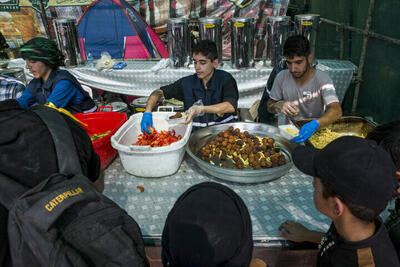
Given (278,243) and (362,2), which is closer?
(278,243)

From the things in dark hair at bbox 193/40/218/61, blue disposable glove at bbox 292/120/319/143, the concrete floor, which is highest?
dark hair at bbox 193/40/218/61

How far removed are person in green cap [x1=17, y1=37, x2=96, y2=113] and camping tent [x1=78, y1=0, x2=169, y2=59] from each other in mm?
3654

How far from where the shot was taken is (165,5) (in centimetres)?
652

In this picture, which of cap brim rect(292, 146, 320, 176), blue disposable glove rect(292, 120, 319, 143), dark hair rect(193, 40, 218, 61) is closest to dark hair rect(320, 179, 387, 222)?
cap brim rect(292, 146, 320, 176)

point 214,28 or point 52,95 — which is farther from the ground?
point 214,28

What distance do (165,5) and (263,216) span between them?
6.26 meters

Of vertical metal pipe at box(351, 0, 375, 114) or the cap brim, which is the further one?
vertical metal pipe at box(351, 0, 375, 114)

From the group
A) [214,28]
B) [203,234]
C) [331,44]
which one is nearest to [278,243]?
[203,234]

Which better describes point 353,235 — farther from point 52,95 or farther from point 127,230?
point 52,95

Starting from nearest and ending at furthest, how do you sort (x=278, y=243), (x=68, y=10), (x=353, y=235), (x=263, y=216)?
1. (x=353, y=235)
2. (x=278, y=243)
3. (x=263, y=216)
4. (x=68, y=10)

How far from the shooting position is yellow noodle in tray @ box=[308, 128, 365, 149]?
223 cm

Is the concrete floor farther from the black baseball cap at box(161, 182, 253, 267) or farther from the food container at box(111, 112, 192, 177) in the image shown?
the black baseball cap at box(161, 182, 253, 267)

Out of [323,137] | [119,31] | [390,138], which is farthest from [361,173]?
[119,31]

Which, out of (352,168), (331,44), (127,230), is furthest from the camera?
(331,44)
